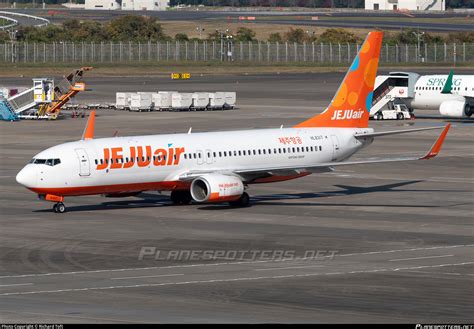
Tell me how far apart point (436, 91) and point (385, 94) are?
499 cm

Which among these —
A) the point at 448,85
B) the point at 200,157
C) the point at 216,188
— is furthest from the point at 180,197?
the point at 448,85

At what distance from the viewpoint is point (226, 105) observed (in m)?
126

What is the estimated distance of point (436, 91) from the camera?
114000 millimetres

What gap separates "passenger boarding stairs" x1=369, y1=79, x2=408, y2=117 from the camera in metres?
115

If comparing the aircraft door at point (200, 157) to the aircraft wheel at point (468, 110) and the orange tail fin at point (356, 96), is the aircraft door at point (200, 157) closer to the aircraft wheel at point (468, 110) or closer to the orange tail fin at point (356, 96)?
the orange tail fin at point (356, 96)

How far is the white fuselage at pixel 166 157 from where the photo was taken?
54.8 metres

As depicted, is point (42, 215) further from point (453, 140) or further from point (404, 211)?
point (453, 140)

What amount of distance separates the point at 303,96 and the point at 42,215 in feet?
304

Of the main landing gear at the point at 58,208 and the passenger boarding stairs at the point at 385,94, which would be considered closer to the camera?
the main landing gear at the point at 58,208

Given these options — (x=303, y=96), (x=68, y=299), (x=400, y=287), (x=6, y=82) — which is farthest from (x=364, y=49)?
(x=6, y=82)

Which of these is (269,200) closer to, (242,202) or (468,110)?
(242,202)
